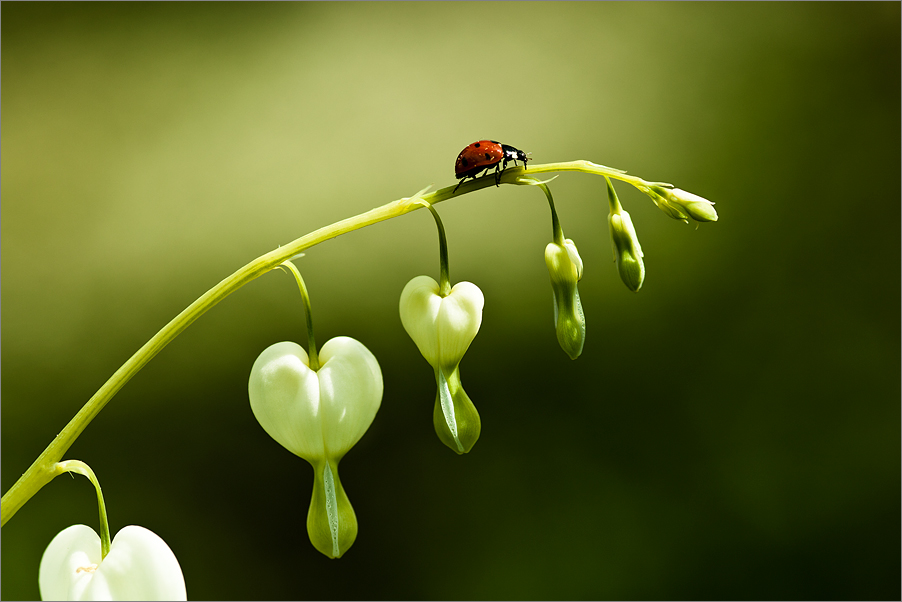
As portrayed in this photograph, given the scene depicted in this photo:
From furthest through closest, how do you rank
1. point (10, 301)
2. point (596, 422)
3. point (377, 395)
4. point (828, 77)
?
point (828, 77)
point (596, 422)
point (10, 301)
point (377, 395)

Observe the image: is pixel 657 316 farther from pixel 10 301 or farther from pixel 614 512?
pixel 10 301

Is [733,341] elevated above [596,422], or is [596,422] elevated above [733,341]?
[733,341]

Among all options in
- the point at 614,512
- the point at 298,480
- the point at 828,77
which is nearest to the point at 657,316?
the point at 614,512

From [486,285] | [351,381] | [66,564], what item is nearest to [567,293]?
[351,381]

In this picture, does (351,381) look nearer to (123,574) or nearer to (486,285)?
(123,574)

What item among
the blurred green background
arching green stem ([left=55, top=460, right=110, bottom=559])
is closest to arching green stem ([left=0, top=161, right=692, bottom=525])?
arching green stem ([left=55, top=460, right=110, bottom=559])

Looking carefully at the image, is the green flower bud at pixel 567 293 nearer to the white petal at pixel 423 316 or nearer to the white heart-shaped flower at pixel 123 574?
the white petal at pixel 423 316

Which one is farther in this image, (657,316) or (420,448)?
(657,316)
